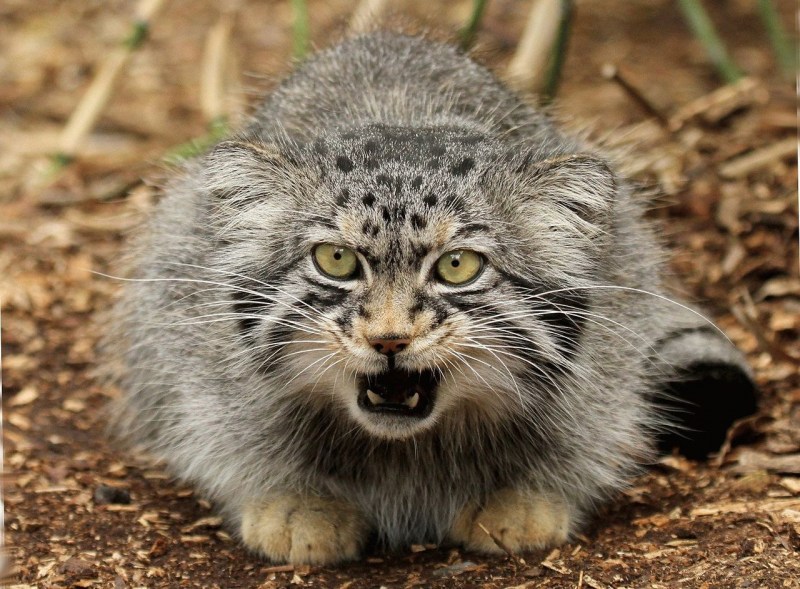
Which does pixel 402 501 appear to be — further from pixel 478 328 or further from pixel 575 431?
pixel 478 328

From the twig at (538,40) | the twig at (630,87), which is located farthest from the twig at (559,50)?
the twig at (538,40)

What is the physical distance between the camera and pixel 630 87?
779 centimetres

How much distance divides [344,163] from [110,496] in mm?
2105

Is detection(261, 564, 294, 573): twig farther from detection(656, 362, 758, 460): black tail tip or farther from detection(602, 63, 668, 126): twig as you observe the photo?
detection(602, 63, 668, 126): twig

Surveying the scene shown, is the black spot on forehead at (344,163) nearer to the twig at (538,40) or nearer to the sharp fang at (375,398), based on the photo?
the sharp fang at (375,398)

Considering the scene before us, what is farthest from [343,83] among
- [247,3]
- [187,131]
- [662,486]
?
[247,3]

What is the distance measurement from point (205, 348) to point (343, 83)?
5.29 feet

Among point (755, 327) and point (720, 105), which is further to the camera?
point (720, 105)

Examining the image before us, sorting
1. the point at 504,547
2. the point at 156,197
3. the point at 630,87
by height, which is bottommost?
the point at 504,547

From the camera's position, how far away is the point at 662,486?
18.4 ft

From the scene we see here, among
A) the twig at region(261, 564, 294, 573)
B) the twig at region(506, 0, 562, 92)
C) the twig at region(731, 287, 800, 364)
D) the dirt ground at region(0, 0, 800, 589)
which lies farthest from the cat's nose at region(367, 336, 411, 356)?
the twig at region(506, 0, 562, 92)

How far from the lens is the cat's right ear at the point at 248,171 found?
4836 mm

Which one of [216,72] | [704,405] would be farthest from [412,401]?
[216,72]

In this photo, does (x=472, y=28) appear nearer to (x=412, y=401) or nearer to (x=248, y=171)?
(x=248, y=171)
